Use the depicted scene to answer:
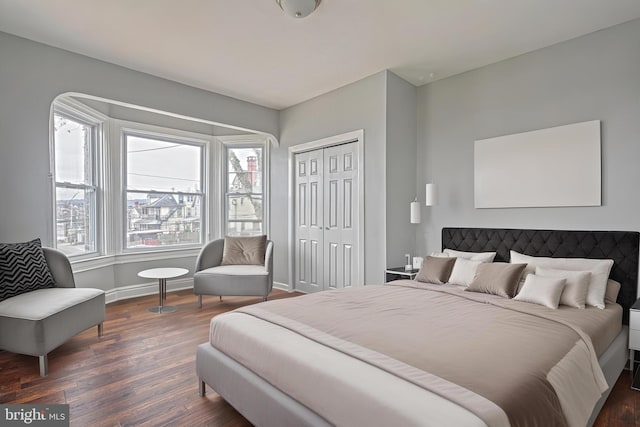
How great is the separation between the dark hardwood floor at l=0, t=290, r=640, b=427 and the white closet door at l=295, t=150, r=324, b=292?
5.71 ft

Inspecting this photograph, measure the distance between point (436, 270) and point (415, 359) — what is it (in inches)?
73.0

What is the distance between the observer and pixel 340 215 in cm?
450

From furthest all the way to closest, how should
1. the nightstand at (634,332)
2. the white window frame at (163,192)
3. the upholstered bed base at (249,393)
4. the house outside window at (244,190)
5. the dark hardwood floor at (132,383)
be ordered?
the house outside window at (244,190)
the white window frame at (163,192)
the nightstand at (634,332)
the dark hardwood floor at (132,383)
the upholstered bed base at (249,393)

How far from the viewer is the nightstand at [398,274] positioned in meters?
3.64

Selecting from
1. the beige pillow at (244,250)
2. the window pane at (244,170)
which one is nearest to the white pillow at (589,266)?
the beige pillow at (244,250)

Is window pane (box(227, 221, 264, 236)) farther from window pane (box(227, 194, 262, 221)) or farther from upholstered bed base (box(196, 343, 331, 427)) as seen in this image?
upholstered bed base (box(196, 343, 331, 427))

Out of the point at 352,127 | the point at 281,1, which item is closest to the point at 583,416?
the point at 281,1

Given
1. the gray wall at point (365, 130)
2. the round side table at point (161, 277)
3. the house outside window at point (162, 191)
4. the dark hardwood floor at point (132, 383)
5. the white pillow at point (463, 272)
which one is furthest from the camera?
the house outside window at point (162, 191)

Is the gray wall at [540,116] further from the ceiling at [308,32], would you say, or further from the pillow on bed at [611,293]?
the pillow on bed at [611,293]

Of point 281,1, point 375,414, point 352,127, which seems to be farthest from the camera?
point 352,127

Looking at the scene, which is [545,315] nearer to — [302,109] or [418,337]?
[418,337]

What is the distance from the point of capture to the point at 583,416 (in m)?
1.59

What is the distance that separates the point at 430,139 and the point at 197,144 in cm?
358

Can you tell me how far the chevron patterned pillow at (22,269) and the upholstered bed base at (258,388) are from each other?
1897 mm
